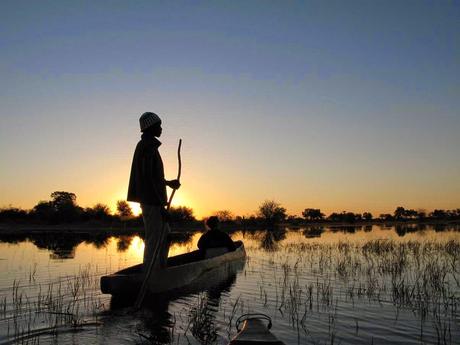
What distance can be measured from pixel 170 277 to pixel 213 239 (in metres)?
6.57

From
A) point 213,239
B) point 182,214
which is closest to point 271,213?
point 182,214

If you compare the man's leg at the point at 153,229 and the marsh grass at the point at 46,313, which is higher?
the man's leg at the point at 153,229

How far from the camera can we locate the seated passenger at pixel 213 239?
1518cm

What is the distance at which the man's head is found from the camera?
8.45 metres

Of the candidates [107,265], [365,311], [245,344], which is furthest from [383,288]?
[107,265]

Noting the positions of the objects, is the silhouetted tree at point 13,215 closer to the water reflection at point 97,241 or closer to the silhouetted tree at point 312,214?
the water reflection at point 97,241

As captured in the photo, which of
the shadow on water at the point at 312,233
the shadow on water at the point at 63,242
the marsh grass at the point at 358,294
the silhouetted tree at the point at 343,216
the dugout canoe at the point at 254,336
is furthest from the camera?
the silhouetted tree at the point at 343,216

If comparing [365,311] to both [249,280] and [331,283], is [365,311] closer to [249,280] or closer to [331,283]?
[331,283]

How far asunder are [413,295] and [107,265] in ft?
33.7

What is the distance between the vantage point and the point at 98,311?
7.34 m

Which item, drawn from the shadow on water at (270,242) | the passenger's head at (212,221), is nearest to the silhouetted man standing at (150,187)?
the passenger's head at (212,221)

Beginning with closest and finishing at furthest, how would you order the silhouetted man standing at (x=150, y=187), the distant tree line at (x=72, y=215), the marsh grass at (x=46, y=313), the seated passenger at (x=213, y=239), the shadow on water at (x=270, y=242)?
the marsh grass at (x=46, y=313) → the silhouetted man standing at (x=150, y=187) → the seated passenger at (x=213, y=239) → the shadow on water at (x=270, y=242) → the distant tree line at (x=72, y=215)

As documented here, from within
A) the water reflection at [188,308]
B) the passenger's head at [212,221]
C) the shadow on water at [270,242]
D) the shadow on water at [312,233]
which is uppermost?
the passenger's head at [212,221]

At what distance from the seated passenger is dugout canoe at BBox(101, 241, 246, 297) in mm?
→ 1104
